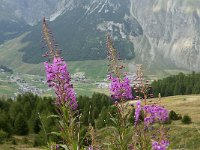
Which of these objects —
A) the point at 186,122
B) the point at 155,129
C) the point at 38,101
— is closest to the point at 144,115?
the point at 155,129

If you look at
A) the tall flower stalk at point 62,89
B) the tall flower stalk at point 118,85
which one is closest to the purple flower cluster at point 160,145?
the tall flower stalk at point 118,85

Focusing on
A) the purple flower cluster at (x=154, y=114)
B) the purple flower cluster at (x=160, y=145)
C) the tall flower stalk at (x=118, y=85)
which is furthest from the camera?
the tall flower stalk at (x=118, y=85)

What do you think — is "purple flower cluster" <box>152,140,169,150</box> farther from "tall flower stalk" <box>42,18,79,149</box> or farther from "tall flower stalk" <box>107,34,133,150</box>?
"tall flower stalk" <box>42,18,79,149</box>

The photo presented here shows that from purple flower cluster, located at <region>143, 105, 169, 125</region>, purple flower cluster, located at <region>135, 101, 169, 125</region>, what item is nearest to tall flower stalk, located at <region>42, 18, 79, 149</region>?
purple flower cluster, located at <region>135, 101, 169, 125</region>

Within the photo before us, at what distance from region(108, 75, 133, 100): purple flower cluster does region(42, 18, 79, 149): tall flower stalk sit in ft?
3.12

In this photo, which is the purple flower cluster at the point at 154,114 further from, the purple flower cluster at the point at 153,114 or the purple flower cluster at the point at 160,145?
the purple flower cluster at the point at 160,145

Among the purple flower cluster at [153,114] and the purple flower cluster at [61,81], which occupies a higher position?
the purple flower cluster at [61,81]

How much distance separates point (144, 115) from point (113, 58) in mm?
1446

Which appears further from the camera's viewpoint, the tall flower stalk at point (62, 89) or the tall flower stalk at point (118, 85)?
the tall flower stalk at point (118, 85)

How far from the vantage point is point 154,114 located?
8930 mm

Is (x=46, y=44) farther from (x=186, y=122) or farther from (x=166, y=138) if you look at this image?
(x=186, y=122)

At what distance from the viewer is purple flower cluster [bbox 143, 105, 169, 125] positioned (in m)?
8.80

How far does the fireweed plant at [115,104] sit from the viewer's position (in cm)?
874

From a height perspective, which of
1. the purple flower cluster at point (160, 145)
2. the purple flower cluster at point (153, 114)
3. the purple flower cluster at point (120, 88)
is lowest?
the purple flower cluster at point (160, 145)
